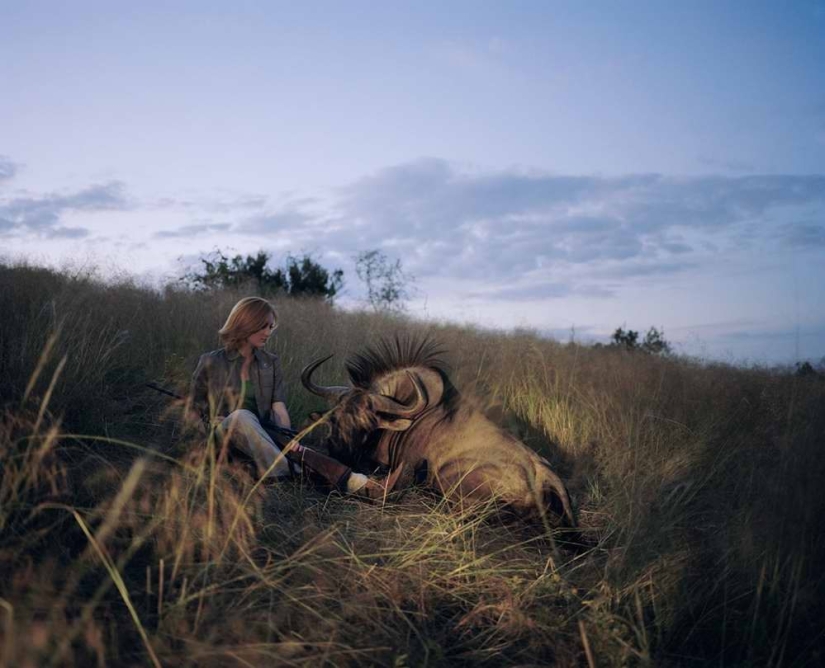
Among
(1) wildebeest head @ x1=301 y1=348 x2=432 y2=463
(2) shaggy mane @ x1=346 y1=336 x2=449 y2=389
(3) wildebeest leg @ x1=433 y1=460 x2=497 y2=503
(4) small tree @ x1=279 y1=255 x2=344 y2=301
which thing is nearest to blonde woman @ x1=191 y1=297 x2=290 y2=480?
(1) wildebeest head @ x1=301 y1=348 x2=432 y2=463

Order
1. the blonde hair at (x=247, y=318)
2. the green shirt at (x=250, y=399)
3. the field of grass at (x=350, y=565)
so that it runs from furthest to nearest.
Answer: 1. the green shirt at (x=250, y=399)
2. the blonde hair at (x=247, y=318)
3. the field of grass at (x=350, y=565)

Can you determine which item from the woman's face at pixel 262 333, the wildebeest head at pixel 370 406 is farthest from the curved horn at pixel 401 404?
the woman's face at pixel 262 333

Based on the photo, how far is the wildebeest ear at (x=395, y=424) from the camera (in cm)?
508

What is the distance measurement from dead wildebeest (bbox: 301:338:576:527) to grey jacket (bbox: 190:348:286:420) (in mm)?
489

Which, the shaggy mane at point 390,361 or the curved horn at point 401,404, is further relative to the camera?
the shaggy mane at point 390,361

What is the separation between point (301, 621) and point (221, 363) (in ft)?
9.89

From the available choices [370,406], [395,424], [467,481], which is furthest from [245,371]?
[467,481]

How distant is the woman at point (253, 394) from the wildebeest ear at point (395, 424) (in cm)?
44

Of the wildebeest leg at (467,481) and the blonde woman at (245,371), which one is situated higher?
the blonde woman at (245,371)

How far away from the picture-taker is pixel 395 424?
5113 mm

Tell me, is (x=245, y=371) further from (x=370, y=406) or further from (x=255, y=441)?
(x=370, y=406)

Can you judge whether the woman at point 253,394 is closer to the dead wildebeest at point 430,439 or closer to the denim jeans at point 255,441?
the denim jeans at point 255,441

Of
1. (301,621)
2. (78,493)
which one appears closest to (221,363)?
(78,493)

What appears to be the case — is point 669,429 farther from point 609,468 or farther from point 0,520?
point 0,520
